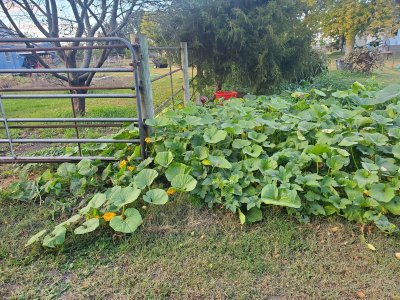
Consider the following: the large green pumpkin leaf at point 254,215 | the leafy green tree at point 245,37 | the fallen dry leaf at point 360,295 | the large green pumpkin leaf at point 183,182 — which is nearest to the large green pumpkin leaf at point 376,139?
the large green pumpkin leaf at point 254,215

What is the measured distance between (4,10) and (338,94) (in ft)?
19.0

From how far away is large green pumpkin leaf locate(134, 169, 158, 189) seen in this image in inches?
94.1

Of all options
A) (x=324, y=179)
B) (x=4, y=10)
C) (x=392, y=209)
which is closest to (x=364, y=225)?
(x=392, y=209)

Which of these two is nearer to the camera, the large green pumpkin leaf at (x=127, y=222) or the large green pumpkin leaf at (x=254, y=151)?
the large green pumpkin leaf at (x=127, y=222)

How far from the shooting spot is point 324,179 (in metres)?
2.25

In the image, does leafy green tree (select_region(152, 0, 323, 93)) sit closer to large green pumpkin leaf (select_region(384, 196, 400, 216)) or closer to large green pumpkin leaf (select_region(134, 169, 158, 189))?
large green pumpkin leaf (select_region(134, 169, 158, 189))

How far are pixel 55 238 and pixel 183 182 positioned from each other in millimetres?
923

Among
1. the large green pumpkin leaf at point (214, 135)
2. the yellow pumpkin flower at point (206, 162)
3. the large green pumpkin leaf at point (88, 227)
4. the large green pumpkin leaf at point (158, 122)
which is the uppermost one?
the large green pumpkin leaf at point (158, 122)

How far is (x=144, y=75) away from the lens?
279cm

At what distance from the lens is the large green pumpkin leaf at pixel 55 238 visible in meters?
1.95

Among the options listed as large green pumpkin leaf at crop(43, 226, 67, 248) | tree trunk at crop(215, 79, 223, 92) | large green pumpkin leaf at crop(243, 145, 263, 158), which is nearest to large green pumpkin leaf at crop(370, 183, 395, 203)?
large green pumpkin leaf at crop(243, 145, 263, 158)

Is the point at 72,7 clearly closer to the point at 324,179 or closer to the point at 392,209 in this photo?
the point at 324,179

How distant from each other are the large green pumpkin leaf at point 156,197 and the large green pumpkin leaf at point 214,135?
637 millimetres

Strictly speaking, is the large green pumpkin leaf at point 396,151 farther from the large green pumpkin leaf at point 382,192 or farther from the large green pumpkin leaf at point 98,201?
the large green pumpkin leaf at point 98,201
